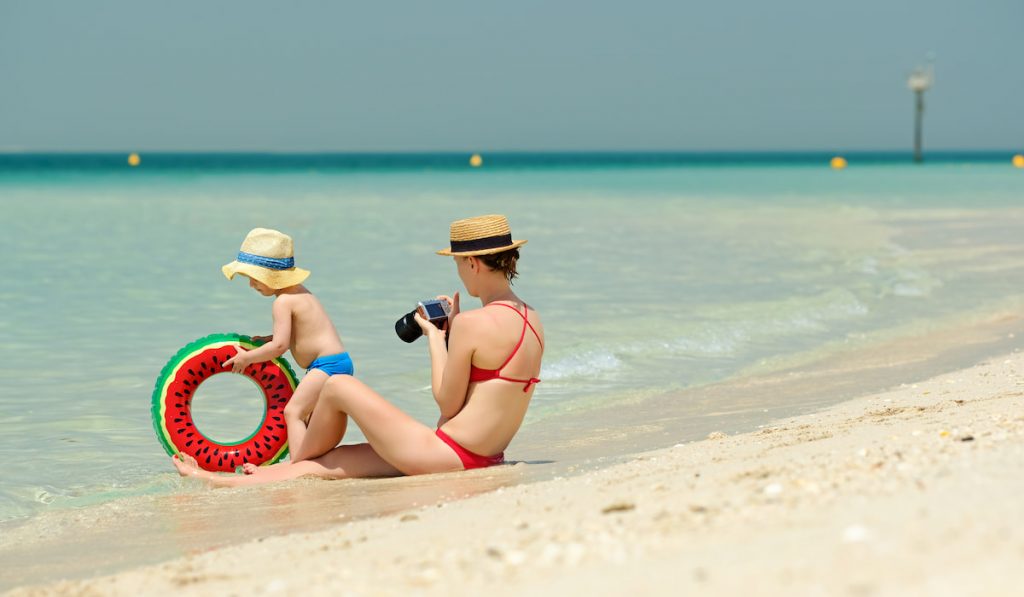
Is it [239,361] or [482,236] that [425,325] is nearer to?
[482,236]

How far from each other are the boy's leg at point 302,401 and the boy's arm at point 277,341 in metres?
0.17

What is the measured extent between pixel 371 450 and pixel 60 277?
27.9 feet

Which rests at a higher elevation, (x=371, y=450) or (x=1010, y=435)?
(x=1010, y=435)

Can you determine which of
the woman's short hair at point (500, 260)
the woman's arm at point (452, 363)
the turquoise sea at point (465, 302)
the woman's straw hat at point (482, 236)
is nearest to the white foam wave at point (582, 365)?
the turquoise sea at point (465, 302)

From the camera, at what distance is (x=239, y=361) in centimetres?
489

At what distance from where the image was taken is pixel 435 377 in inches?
177

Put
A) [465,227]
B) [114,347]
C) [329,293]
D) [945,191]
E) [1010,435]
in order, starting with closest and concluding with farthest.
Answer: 1. [1010,435]
2. [465,227]
3. [114,347]
4. [329,293]
5. [945,191]

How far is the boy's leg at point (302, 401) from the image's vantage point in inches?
192

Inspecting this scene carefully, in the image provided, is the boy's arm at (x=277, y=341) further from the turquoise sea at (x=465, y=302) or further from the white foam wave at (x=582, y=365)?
the white foam wave at (x=582, y=365)


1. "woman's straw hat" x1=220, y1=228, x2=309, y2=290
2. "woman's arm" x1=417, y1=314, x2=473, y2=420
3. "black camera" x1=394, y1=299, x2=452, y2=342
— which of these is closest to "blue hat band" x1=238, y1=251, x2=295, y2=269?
"woman's straw hat" x1=220, y1=228, x2=309, y2=290

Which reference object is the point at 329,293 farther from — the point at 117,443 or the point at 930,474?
the point at 930,474

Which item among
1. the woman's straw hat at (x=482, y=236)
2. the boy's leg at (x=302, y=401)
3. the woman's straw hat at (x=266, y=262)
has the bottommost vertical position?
the boy's leg at (x=302, y=401)

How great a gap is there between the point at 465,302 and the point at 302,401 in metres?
5.50

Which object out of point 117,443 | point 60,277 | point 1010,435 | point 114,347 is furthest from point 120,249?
point 1010,435
